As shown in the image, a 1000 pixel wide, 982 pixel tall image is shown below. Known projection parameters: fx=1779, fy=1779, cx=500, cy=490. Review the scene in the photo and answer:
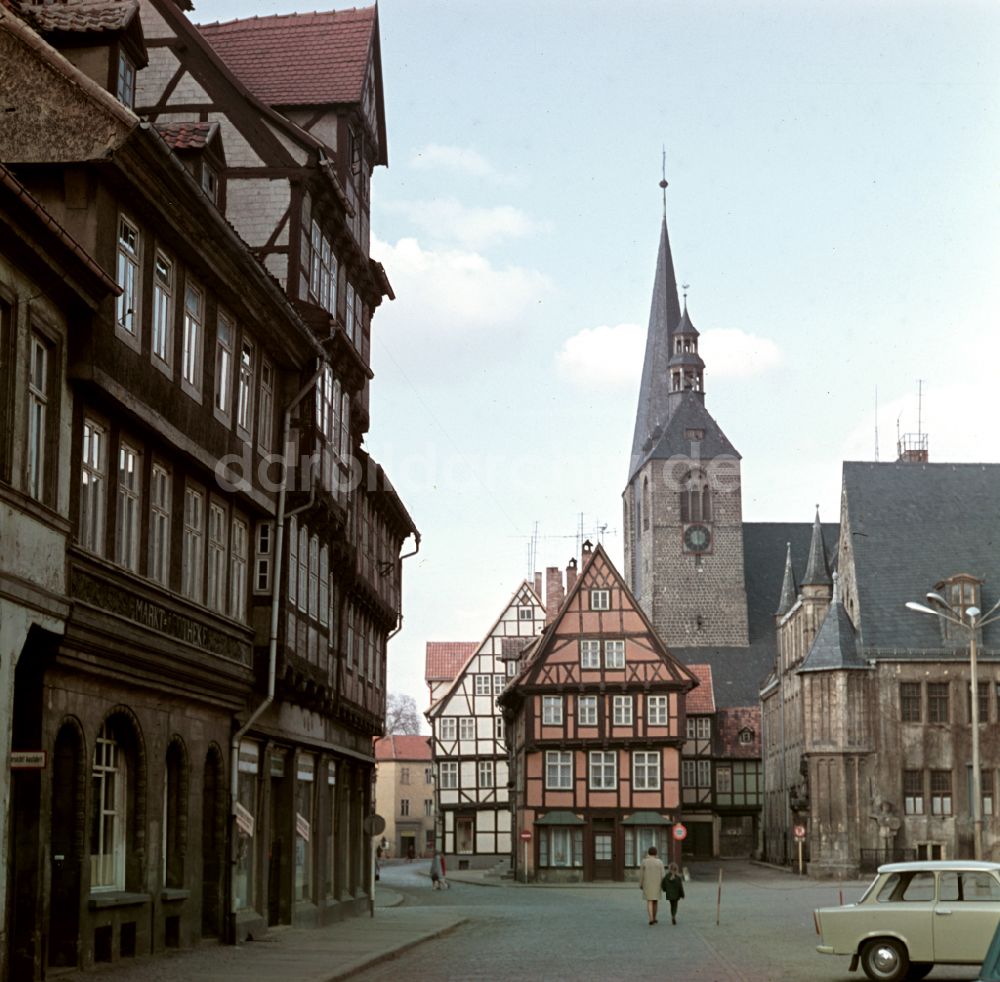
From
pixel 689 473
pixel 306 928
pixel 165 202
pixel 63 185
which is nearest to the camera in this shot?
pixel 63 185

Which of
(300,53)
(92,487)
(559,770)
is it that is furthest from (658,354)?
(92,487)

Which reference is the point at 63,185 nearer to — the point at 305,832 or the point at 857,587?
the point at 305,832

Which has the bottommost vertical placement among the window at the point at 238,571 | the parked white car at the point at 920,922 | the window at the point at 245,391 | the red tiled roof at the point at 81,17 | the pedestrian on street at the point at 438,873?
the pedestrian on street at the point at 438,873

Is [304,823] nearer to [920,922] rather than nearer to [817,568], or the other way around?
[920,922]

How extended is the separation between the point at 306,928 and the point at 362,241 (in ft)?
46.3

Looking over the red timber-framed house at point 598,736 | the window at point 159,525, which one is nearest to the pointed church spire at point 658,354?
the red timber-framed house at point 598,736

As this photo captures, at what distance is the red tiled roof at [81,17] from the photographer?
20.5 m

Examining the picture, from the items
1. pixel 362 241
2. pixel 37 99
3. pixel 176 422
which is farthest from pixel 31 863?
pixel 362 241

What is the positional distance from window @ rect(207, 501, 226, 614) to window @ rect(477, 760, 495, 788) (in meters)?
60.3

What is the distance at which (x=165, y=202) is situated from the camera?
817 inches

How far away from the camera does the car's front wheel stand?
19875mm

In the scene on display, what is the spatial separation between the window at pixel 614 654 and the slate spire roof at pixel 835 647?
279 inches

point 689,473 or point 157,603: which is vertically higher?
point 689,473

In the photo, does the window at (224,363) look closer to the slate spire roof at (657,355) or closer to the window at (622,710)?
the window at (622,710)
